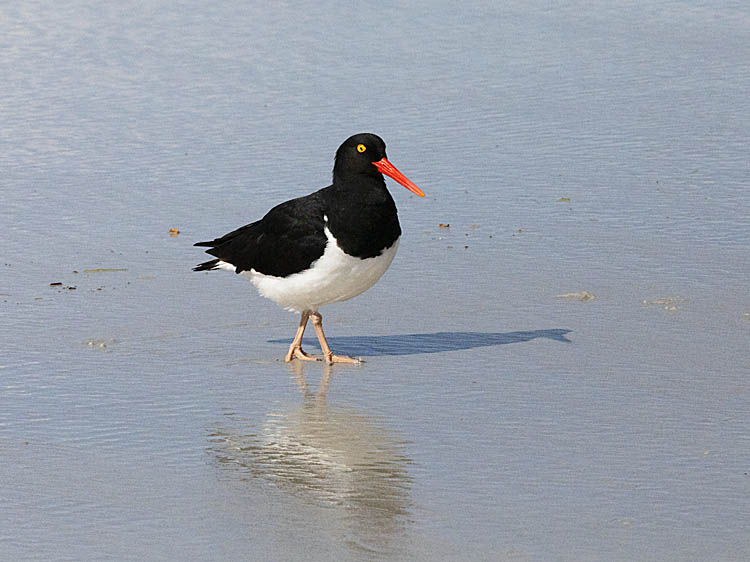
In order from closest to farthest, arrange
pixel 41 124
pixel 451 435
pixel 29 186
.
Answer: pixel 451 435, pixel 29 186, pixel 41 124

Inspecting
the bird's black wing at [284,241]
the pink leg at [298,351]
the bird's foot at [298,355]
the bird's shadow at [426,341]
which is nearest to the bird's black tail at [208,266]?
the bird's black wing at [284,241]

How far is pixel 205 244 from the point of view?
364 inches

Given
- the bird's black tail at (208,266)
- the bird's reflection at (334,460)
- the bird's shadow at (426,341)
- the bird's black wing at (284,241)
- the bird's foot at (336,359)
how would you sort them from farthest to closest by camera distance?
→ 1. the bird's black tail at (208,266)
2. the bird's shadow at (426,341)
3. the bird's foot at (336,359)
4. the bird's black wing at (284,241)
5. the bird's reflection at (334,460)

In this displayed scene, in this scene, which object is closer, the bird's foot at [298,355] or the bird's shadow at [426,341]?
the bird's foot at [298,355]

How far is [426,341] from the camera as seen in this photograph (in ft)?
28.4

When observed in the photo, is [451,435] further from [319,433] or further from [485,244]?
[485,244]

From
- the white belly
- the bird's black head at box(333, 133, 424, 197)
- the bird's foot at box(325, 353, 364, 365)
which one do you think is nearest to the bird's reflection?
the bird's foot at box(325, 353, 364, 365)

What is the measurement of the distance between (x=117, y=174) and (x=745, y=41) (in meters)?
9.24

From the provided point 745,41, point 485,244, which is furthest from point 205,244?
point 745,41

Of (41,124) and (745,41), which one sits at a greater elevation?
(745,41)

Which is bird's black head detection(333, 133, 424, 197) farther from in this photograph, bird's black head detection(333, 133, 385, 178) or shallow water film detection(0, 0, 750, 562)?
shallow water film detection(0, 0, 750, 562)

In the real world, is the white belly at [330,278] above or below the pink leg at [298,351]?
above

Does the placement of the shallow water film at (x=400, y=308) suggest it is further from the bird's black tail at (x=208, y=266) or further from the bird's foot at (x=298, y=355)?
the bird's black tail at (x=208, y=266)

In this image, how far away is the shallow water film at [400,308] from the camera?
5.73 m
